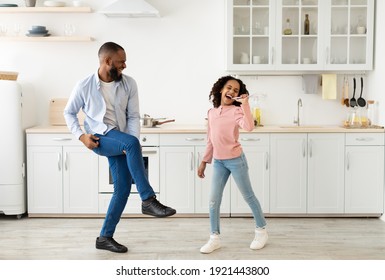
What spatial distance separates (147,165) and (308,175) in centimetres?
149

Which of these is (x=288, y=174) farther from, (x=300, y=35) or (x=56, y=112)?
(x=56, y=112)

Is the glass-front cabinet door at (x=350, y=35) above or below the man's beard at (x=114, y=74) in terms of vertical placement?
above

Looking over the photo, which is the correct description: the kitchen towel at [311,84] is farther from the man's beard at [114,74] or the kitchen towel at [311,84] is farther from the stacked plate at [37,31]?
the stacked plate at [37,31]

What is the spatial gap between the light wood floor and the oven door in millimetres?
307

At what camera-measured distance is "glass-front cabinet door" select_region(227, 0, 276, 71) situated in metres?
5.83

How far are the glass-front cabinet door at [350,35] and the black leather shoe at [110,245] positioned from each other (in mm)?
2718

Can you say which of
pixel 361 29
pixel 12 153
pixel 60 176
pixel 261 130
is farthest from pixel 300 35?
pixel 12 153

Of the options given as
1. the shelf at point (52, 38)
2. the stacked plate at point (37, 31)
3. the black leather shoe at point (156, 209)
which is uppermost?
the stacked plate at point (37, 31)

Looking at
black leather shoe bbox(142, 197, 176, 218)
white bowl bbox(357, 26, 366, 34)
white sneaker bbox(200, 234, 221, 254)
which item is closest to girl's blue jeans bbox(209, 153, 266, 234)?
white sneaker bbox(200, 234, 221, 254)

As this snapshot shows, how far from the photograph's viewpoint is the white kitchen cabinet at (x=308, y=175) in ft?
18.5

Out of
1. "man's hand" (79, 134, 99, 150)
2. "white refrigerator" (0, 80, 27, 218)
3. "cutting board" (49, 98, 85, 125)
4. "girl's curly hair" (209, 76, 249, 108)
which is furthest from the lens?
"cutting board" (49, 98, 85, 125)

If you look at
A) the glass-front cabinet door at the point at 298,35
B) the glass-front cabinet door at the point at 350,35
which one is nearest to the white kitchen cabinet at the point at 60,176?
the glass-front cabinet door at the point at 298,35

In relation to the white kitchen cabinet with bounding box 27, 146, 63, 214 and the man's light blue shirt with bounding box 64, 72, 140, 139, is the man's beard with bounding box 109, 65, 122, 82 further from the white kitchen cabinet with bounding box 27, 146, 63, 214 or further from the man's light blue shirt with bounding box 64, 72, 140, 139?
the white kitchen cabinet with bounding box 27, 146, 63, 214

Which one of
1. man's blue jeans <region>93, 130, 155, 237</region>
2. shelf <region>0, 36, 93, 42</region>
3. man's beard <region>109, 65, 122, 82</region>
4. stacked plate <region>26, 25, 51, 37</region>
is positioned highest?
stacked plate <region>26, 25, 51, 37</region>
